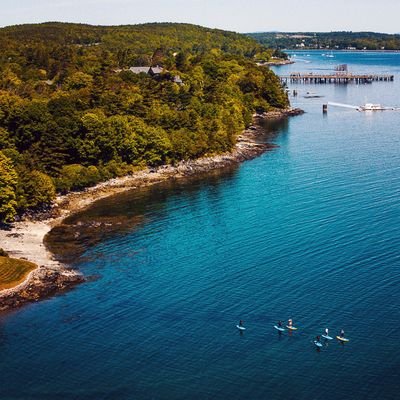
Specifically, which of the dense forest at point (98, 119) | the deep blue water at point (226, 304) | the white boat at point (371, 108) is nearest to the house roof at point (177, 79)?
the dense forest at point (98, 119)

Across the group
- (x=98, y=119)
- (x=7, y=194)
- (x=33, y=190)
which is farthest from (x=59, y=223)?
(x=98, y=119)

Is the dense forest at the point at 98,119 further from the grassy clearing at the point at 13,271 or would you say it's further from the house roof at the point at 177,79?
the grassy clearing at the point at 13,271

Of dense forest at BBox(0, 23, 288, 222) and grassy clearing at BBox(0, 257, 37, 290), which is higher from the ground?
dense forest at BBox(0, 23, 288, 222)

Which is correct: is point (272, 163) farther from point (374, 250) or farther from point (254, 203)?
point (374, 250)

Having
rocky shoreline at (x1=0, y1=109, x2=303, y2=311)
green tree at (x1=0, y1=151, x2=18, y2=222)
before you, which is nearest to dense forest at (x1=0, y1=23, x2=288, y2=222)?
green tree at (x1=0, y1=151, x2=18, y2=222)

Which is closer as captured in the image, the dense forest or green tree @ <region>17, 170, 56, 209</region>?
green tree @ <region>17, 170, 56, 209</region>

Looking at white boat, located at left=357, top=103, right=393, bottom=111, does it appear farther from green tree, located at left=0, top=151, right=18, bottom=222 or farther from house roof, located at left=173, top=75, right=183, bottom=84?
green tree, located at left=0, top=151, right=18, bottom=222

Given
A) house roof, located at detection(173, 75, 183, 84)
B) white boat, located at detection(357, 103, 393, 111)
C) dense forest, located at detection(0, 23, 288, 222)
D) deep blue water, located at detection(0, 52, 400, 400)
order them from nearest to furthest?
deep blue water, located at detection(0, 52, 400, 400) < dense forest, located at detection(0, 23, 288, 222) < house roof, located at detection(173, 75, 183, 84) < white boat, located at detection(357, 103, 393, 111)

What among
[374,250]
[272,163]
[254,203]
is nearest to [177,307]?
[374,250]
